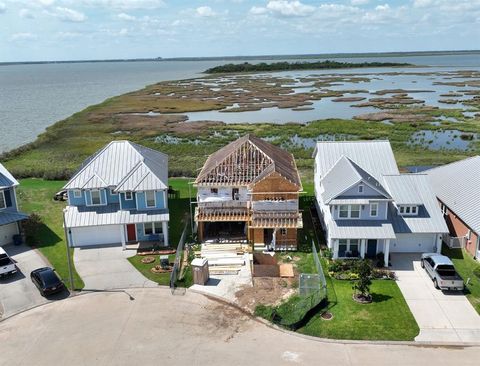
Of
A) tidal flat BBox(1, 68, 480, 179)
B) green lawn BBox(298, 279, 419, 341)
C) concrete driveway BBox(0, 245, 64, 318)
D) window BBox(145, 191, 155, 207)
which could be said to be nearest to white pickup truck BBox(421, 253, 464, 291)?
green lawn BBox(298, 279, 419, 341)

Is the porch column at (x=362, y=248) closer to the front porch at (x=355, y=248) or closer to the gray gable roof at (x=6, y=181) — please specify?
the front porch at (x=355, y=248)

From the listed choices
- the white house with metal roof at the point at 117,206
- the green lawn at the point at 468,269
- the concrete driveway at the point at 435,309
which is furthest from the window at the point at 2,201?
the green lawn at the point at 468,269

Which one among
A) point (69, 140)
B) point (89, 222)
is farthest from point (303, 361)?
point (69, 140)

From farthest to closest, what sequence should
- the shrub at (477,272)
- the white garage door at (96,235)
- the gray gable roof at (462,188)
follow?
the white garage door at (96,235) < the gray gable roof at (462,188) < the shrub at (477,272)

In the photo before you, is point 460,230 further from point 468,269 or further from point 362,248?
point 362,248

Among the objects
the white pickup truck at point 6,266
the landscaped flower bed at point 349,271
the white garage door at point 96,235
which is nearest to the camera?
the landscaped flower bed at point 349,271

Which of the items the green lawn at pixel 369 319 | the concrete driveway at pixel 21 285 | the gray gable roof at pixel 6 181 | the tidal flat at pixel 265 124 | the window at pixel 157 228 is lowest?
the green lawn at pixel 369 319

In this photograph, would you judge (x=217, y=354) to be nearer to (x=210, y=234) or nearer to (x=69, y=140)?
(x=210, y=234)

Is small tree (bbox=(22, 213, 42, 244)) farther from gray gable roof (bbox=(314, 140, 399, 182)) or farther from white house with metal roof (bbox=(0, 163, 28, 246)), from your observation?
gray gable roof (bbox=(314, 140, 399, 182))
